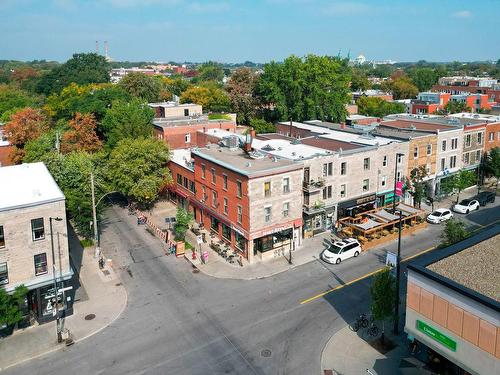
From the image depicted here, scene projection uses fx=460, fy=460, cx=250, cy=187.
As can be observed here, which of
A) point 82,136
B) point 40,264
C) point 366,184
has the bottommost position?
point 40,264

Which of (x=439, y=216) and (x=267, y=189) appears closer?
(x=267, y=189)

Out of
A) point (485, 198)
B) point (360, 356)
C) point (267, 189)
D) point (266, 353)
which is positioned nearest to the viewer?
point (360, 356)

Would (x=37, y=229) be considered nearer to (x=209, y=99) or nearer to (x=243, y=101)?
(x=243, y=101)

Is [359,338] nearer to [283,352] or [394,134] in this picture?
[283,352]

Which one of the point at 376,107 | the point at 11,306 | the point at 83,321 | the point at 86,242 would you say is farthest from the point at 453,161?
the point at 11,306

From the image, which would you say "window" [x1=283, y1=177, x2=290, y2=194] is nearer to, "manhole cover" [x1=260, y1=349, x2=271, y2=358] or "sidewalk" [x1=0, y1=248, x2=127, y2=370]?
"sidewalk" [x1=0, y1=248, x2=127, y2=370]

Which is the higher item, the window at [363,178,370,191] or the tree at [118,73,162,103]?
the tree at [118,73,162,103]

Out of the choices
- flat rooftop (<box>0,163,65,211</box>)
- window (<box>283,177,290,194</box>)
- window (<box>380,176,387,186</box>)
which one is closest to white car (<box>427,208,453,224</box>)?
window (<box>380,176,387,186</box>)

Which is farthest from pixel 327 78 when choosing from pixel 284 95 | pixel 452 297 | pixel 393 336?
pixel 452 297
